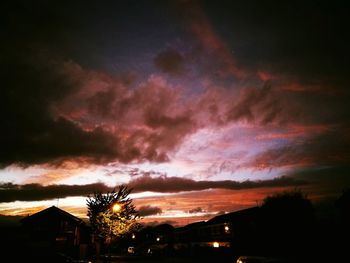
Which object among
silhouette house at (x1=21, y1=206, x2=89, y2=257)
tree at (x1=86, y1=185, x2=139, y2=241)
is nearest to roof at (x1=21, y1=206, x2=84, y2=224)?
silhouette house at (x1=21, y1=206, x2=89, y2=257)

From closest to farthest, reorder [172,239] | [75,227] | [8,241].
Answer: [8,241], [75,227], [172,239]

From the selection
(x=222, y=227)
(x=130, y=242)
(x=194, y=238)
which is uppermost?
(x=222, y=227)

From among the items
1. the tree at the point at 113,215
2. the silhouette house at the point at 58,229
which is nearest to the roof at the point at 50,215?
the silhouette house at the point at 58,229

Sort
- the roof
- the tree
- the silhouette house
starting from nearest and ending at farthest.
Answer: the tree < the silhouette house < the roof

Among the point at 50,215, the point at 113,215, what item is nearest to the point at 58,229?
the point at 50,215

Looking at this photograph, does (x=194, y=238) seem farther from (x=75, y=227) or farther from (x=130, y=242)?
(x=130, y=242)

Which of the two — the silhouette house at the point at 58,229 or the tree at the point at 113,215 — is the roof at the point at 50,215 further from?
the tree at the point at 113,215

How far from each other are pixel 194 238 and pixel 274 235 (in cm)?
4195

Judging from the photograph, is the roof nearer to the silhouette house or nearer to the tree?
the silhouette house

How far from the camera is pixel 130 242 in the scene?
127750 mm

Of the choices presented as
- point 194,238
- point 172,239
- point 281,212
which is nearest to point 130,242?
point 172,239

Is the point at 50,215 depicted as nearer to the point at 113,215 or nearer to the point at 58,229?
the point at 58,229

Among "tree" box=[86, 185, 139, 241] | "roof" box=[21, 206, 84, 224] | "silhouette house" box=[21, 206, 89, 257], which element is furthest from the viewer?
"roof" box=[21, 206, 84, 224]

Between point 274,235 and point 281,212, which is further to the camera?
point 281,212
